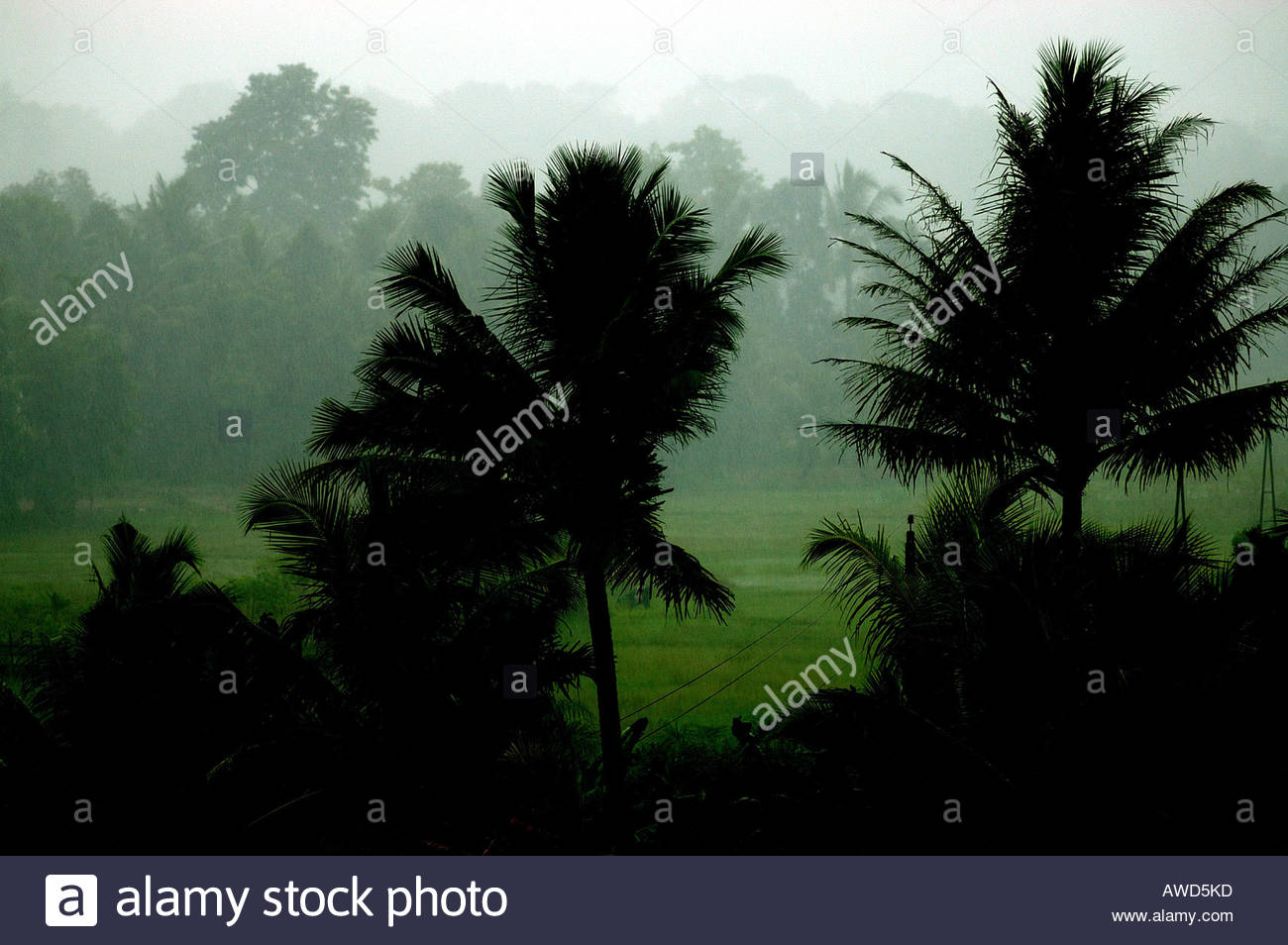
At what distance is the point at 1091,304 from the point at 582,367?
6594mm

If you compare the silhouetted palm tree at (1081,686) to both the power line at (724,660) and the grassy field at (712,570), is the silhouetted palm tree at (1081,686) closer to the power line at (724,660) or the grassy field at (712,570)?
the power line at (724,660)

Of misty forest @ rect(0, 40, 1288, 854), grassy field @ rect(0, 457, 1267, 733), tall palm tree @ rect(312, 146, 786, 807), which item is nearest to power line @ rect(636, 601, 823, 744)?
grassy field @ rect(0, 457, 1267, 733)

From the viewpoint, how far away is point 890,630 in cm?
1055

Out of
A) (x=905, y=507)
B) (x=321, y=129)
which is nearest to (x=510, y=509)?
(x=905, y=507)

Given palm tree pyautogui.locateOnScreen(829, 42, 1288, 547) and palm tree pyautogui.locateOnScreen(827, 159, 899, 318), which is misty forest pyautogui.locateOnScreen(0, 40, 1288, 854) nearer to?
palm tree pyautogui.locateOnScreen(829, 42, 1288, 547)

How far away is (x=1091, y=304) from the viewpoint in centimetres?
1302

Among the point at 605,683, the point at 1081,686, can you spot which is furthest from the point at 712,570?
the point at 1081,686

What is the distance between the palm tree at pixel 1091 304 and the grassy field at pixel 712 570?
34.4 feet

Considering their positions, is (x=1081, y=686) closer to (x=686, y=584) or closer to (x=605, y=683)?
(x=686, y=584)

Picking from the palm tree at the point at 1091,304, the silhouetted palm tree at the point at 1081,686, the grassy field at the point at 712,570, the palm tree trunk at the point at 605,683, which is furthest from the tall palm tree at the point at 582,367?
the grassy field at the point at 712,570

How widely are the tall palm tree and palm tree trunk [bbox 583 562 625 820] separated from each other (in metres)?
0.02

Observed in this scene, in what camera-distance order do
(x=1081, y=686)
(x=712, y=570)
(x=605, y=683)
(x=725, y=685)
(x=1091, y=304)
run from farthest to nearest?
(x=712, y=570) → (x=725, y=685) → (x=1091, y=304) → (x=605, y=683) → (x=1081, y=686)
